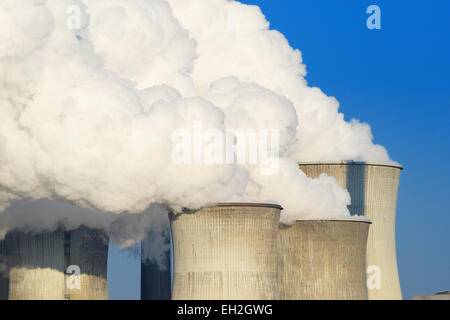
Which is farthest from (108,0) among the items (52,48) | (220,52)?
(220,52)

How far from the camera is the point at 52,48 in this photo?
53562 mm

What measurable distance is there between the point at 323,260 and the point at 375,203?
7.91 m

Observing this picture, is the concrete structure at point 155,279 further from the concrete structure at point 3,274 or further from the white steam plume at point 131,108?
the concrete structure at point 3,274

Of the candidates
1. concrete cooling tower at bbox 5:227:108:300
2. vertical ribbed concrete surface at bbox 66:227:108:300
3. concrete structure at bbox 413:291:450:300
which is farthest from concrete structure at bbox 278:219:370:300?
concrete cooling tower at bbox 5:227:108:300

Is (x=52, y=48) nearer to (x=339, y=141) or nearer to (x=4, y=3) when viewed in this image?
(x=4, y=3)

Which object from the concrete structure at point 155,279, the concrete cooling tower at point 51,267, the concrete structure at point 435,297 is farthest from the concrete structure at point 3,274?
the concrete structure at point 435,297

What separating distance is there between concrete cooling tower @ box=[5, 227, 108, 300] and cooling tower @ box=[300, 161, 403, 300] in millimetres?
15132

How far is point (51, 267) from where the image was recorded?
2552 inches

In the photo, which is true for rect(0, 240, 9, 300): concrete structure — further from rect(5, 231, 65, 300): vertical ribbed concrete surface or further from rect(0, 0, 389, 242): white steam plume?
rect(0, 0, 389, 242): white steam plume

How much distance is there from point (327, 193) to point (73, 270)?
16137 mm

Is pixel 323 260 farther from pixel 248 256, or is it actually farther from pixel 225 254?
pixel 225 254

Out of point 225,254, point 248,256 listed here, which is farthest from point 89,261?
point 248,256

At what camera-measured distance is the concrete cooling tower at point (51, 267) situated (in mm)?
64625

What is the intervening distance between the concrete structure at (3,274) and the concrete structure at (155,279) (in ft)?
30.0
